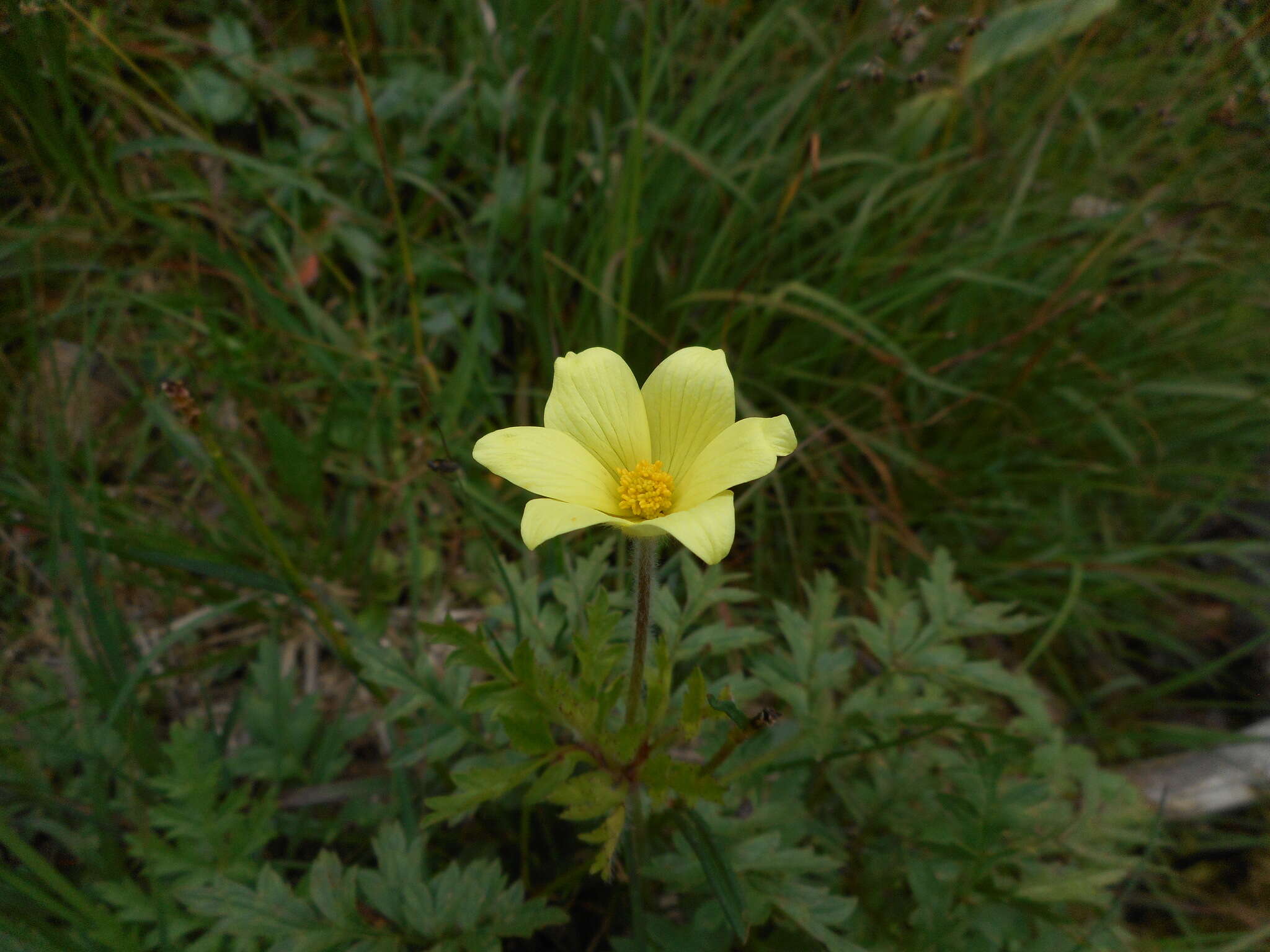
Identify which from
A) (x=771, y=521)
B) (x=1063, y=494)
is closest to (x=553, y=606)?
(x=771, y=521)

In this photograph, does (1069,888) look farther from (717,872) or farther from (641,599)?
(641,599)

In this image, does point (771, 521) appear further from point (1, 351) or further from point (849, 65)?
point (1, 351)

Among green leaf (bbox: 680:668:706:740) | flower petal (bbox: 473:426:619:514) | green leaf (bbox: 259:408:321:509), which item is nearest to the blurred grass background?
green leaf (bbox: 259:408:321:509)

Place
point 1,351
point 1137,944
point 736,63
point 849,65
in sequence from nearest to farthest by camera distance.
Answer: point 1137,944 → point 1,351 → point 736,63 → point 849,65

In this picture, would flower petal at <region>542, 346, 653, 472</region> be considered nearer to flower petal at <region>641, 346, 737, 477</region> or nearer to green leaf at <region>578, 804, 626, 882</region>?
flower petal at <region>641, 346, 737, 477</region>

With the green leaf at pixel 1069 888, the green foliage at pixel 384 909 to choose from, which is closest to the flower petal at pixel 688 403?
the green foliage at pixel 384 909

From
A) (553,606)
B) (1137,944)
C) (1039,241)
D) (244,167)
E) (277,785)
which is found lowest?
(1137,944)

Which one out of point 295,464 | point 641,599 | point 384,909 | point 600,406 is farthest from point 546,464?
point 295,464

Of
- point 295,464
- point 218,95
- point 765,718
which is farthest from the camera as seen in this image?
point 218,95
